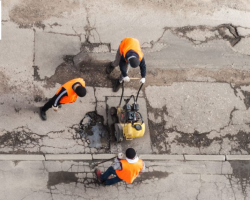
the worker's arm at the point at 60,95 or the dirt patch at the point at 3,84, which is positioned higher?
the dirt patch at the point at 3,84

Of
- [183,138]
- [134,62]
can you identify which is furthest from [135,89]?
[183,138]

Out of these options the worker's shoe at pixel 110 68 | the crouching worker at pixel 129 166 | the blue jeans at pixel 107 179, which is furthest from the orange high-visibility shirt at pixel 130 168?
the worker's shoe at pixel 110 68

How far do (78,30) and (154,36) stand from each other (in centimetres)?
231

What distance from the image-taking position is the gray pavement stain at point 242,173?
838 centimetres

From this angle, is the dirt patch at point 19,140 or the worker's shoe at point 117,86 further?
the worker's shoe at point 117,86

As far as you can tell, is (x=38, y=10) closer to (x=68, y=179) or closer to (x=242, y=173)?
(x=68, y=179)

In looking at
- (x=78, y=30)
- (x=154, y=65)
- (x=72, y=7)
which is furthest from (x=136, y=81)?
(x=72, y=7)

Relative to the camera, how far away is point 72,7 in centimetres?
961

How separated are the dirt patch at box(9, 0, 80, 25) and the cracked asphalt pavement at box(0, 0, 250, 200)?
3cm

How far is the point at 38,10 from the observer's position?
369 inches

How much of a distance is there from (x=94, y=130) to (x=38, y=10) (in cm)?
402

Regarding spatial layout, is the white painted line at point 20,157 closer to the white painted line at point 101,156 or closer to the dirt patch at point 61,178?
the dirt patch at point 61,178

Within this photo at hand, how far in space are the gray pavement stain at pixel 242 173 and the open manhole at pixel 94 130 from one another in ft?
11.4

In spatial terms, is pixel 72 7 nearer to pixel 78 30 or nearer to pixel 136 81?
pixel 78 30
